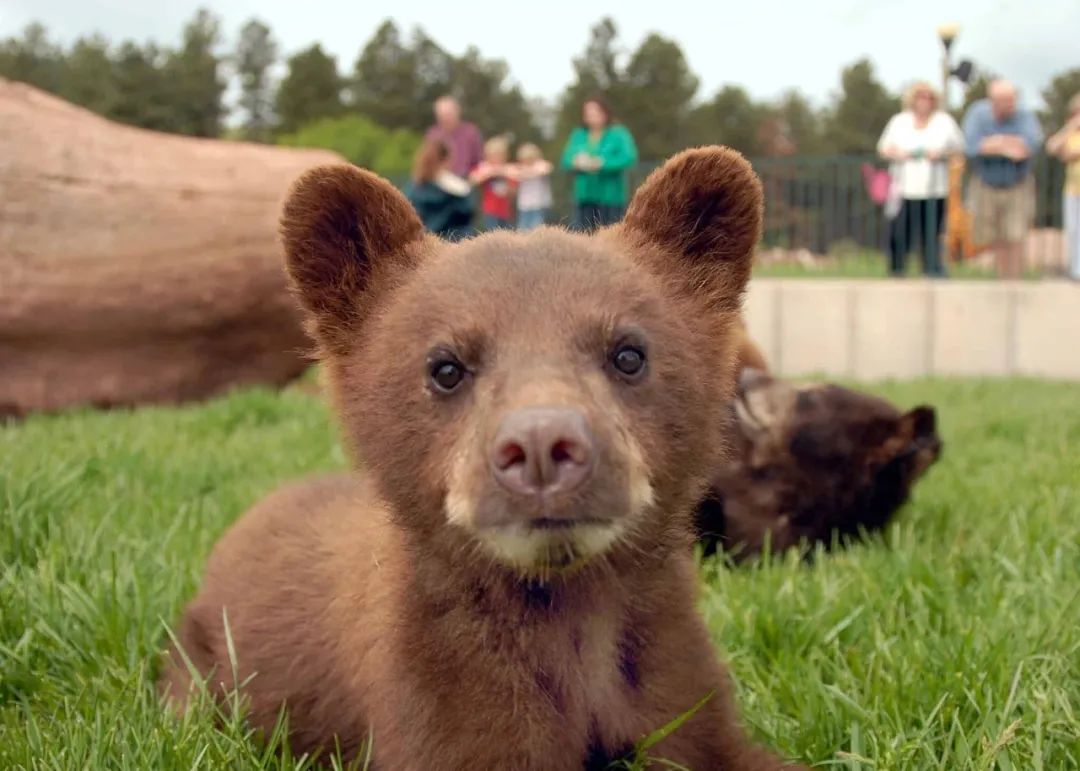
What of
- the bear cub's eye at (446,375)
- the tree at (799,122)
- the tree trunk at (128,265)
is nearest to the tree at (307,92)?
the tree at (799,122)

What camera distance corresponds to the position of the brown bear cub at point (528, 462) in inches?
79.0

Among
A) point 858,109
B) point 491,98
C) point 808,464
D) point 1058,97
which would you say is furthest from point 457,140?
point 491,98

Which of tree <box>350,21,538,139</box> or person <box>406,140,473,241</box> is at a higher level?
tree <box>350,21,538,139</box>

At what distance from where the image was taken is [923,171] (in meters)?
13.1

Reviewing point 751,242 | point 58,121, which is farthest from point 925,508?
point 58,121

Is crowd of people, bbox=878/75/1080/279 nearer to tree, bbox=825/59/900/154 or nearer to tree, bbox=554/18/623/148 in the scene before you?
tree, bbox=825/59/900/154

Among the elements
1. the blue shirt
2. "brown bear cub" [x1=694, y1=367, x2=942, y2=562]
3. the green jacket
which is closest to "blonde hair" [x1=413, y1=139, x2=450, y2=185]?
the green jacket

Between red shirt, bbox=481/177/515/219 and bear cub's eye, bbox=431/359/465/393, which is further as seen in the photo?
red shirt, bbox=481/177/515/219

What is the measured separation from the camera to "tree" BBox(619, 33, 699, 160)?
6406 cm

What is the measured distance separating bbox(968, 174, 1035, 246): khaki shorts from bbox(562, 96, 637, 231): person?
4283 mm

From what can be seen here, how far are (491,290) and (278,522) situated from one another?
1292 millimetres

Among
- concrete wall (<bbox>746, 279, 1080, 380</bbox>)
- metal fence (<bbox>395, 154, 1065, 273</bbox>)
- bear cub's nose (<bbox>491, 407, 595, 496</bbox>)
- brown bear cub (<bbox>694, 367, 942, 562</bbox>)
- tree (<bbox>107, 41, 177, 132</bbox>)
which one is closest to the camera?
bear cub's nose (<bbox>491, 407, 595, 496</bbox>)

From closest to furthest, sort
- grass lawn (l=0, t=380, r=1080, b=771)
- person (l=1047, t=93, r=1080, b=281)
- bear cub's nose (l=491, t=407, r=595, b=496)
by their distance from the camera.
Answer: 1. bear cub's nose (l=491, t=407, r=595, b=496)
2. grass lawn (l=0, t=380, r=1080, b=771)
3. person (l=1047, t=93, r=1080, b=281)

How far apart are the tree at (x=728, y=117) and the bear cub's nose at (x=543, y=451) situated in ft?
191
